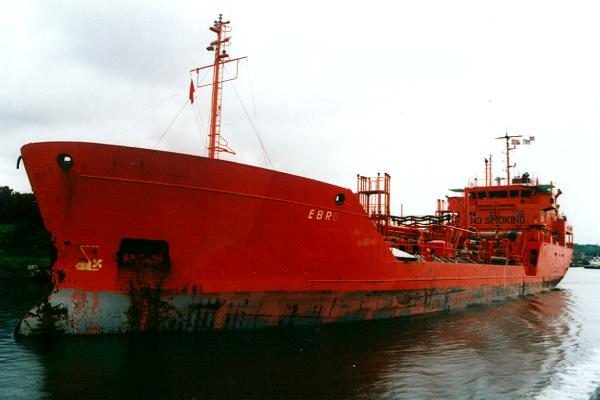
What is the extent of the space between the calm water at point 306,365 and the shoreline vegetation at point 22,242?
18790 millimetres

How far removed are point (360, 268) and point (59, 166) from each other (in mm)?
6722

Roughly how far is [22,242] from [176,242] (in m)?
29.3

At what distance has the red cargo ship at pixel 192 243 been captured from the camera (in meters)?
8.25

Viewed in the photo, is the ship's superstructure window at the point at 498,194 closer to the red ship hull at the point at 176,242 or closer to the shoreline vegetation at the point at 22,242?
the red ship hull at the point at 176,242

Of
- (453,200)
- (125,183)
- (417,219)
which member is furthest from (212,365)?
(453,200)

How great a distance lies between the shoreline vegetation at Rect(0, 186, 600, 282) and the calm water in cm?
1879

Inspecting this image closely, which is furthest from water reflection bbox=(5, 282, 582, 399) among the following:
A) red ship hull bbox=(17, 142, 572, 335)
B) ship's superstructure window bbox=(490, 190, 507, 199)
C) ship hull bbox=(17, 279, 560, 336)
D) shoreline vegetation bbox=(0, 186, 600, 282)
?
shoreline vegetation bbox=(0, 186, 600, 282)

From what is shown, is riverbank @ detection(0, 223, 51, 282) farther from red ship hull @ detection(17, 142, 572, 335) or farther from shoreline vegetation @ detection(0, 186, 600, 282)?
red ship hull @ detection(17, 142, 572, 335)

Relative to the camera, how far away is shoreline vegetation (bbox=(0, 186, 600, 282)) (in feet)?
90.6

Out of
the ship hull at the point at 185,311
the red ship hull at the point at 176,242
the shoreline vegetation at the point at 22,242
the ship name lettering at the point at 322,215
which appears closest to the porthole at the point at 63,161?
the red ship hull at the point at 176,242

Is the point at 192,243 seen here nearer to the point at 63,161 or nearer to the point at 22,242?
the point at 63,161

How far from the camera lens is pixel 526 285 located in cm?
2109

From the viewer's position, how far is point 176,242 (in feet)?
28.2

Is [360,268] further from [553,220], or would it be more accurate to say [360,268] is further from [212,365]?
[553,220]
